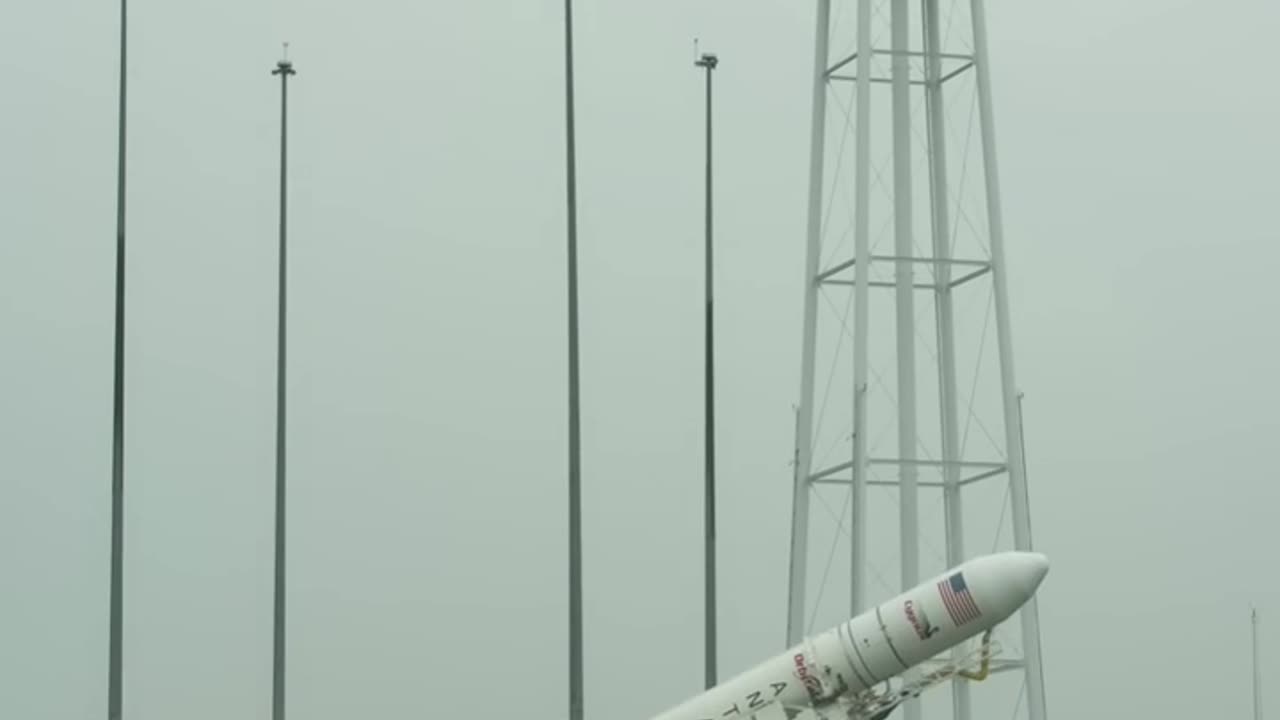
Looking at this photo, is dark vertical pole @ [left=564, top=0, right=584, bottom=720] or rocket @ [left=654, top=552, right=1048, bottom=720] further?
dark vertical pole @ [left=564, top=0, right=584, bottom=720]

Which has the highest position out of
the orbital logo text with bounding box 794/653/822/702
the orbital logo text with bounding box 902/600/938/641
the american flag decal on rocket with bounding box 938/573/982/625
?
the american flag decal on rocket with bounding box 938/573/982/625

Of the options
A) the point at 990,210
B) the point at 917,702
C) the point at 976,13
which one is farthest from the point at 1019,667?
the point at 976,13

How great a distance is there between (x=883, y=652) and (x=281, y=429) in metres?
17.4

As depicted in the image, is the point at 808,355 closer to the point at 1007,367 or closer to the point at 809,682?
the point at 1007,367

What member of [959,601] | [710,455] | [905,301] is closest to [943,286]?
[905,301]

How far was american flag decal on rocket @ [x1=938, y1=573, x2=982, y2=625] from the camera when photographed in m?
53.5

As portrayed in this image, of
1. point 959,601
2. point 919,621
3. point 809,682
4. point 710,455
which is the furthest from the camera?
point 710,455

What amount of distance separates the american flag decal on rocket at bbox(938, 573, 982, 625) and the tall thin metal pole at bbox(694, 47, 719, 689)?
29.9 ft

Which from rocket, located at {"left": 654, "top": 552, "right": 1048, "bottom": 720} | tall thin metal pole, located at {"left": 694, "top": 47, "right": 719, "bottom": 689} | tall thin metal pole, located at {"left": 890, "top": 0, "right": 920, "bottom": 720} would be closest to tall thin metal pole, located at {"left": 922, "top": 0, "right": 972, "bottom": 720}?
tall thin metal pole, located at {"left": 890, "top": 0, "right": 920, "bottom": 720}

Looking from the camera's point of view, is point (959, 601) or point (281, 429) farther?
point (281, 429)

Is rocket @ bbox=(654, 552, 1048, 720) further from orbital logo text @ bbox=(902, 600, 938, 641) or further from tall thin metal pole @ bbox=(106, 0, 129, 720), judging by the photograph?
tall thin metal pole @ bbox=(106, 0, 129, 720)

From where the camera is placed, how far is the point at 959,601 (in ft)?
176

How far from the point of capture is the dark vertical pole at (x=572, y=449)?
206 ft

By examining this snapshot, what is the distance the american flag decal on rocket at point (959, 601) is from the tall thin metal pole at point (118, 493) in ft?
61.8
